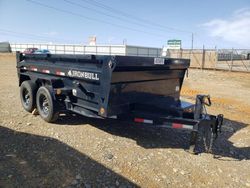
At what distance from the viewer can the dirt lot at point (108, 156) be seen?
11.6 feet

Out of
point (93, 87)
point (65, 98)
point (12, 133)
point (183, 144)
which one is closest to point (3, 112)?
point (12, 133)

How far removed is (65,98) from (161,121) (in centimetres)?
210

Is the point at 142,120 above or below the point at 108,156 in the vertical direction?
above

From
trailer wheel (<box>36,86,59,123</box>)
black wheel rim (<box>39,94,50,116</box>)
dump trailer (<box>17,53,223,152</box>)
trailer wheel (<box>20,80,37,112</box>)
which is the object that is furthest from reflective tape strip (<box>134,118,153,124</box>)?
trailer wheel (<box>20,80,37,112</box>)

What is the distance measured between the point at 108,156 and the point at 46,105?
2269 mm

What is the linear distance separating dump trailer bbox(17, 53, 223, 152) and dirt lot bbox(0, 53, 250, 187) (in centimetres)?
41

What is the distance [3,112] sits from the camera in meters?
6.36

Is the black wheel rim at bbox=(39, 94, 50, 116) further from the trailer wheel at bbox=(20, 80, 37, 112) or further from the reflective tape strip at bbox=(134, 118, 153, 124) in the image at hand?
the reflective tape strip at bbox=(134, 118, 153, 124)

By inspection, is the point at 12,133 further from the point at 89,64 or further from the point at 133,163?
the point at 133,163

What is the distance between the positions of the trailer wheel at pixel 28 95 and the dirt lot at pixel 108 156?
32 cm

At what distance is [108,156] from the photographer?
13.7ft

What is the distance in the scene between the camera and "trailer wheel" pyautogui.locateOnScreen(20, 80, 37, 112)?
608cm

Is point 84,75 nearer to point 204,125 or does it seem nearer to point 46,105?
point 46,105

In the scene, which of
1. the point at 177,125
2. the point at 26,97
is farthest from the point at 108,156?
the point at 26,97
